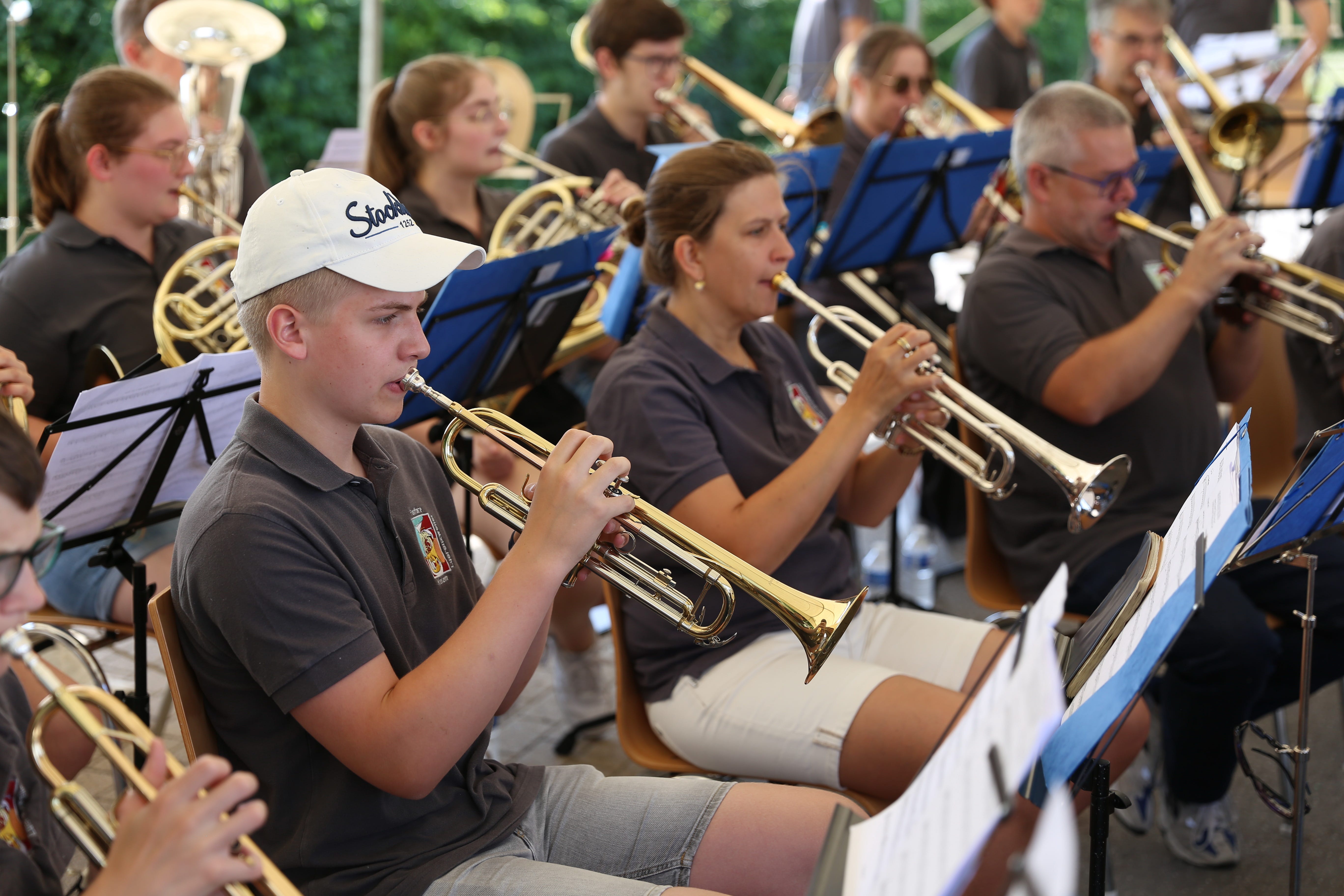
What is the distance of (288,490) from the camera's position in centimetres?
146

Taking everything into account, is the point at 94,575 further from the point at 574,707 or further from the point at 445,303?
the point at 574,707

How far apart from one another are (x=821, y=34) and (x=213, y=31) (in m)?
4.44

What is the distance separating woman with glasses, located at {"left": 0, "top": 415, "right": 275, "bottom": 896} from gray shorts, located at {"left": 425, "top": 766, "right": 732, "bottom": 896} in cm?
44

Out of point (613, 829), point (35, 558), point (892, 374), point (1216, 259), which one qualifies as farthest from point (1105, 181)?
point (35, 558)

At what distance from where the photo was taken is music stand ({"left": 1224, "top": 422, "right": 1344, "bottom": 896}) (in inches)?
63.0

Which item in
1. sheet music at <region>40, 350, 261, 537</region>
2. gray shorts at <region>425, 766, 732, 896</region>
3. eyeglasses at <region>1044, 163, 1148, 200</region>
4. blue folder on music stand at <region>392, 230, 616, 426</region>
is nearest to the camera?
gray shorts at <region>425, 766, 732, 896</region>

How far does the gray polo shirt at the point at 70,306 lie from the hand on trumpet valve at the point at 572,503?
64.2 inches

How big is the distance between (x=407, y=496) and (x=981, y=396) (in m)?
1.71

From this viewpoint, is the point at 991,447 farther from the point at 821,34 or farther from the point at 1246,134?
the point at 821,34

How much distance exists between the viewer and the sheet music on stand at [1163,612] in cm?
117

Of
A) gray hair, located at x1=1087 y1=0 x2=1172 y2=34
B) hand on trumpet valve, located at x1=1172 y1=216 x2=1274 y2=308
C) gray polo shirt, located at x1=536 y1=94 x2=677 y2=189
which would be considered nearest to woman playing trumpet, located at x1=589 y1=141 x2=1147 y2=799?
hand on trumpet valve, located at x1=1172 y1=216 x2=1274 y2=308

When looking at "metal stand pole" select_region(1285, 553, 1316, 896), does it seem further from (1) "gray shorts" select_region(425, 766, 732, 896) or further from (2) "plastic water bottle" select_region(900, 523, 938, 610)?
(2) "plastic water bottle" select_region(900, 523, 938, 610)

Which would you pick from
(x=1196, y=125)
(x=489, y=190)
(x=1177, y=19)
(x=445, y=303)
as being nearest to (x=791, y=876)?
(x=445, y=303)

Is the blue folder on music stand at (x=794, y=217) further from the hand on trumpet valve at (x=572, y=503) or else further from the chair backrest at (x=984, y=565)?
the hand on trumpet valve at (x=572, y=503)
